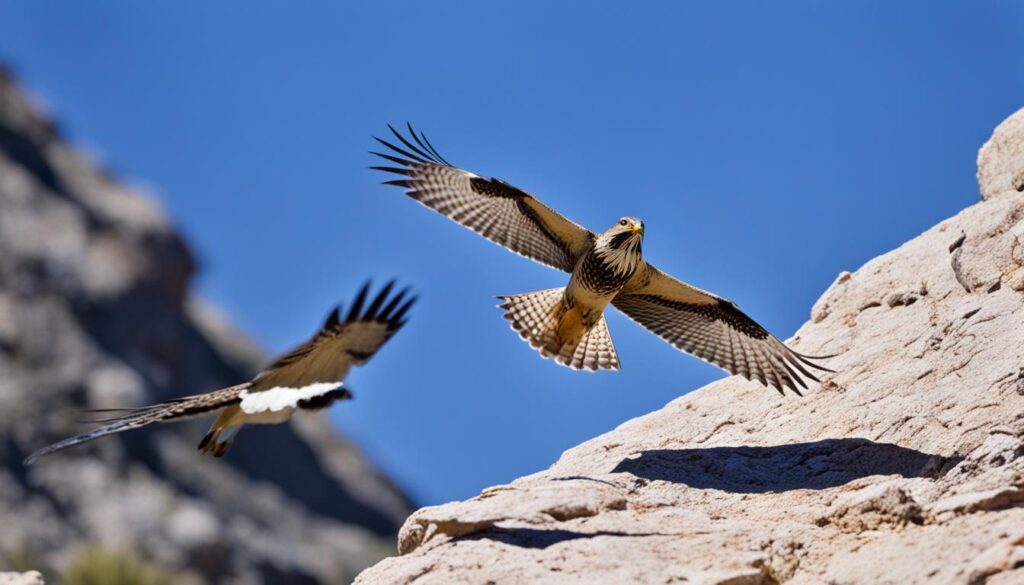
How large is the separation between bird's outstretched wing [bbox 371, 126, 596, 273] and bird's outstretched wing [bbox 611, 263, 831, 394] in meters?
0.51

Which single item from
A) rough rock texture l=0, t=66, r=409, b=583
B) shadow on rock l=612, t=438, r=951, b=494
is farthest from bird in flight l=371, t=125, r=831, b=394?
rough rock texture l=0, t=66, r=409, b=583

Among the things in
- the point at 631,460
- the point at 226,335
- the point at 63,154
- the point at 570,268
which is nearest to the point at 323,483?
the point at 226,335

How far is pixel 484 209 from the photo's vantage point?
9.36 m

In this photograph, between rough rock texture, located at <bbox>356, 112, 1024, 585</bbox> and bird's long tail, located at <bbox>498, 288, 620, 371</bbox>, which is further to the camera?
bird's long tail, located at <bbox>498, 288, 620, 371</bbox>

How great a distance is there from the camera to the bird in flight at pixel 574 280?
8820 millimetres

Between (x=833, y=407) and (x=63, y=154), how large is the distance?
3593 centimetres

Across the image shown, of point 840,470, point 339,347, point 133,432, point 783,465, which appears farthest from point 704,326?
point 133,432

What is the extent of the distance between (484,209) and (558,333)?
38.9 inches

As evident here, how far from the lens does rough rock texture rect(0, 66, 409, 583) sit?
26.8 metres

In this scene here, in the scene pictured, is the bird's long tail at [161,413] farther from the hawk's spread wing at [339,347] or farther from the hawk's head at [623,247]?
the hawk's head at [623,247]

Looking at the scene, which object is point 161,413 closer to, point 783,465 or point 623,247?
point 783,465

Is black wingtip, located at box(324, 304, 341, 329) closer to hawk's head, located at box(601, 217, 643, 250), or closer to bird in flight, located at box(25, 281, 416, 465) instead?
bird in flight, located at box(25, 281, 416, 465)

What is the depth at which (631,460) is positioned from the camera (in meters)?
6.87

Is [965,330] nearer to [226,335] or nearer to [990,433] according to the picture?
[990,433]
